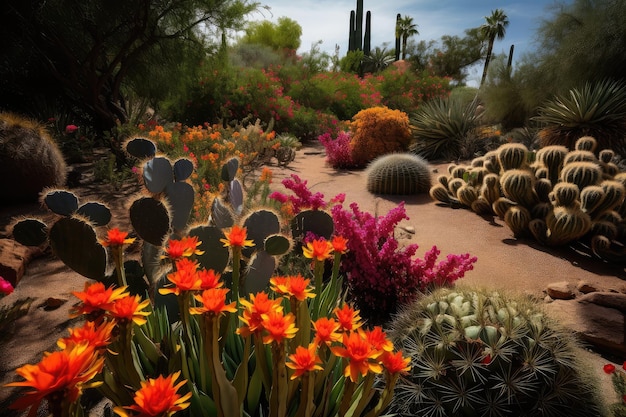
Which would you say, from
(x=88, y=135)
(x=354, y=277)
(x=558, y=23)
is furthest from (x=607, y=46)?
(x=88, y=135)

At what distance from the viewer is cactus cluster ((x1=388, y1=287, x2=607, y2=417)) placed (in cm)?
175

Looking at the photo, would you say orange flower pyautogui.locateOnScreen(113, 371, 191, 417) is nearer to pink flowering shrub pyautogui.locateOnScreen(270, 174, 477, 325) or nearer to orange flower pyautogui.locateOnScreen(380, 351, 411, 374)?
orange flower pyautogui.locateOnScreen(380, 351, 411, 374)

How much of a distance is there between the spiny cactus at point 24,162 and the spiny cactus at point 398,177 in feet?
14.9

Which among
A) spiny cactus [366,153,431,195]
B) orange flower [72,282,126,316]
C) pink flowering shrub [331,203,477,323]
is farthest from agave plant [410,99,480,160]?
orange flower [72,282,126,316]

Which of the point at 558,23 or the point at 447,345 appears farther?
the point at 558,23

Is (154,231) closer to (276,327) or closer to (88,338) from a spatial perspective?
(88,338)

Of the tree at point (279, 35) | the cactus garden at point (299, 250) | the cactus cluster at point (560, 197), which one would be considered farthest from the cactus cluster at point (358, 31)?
the cactus cluster at point (560, 197)

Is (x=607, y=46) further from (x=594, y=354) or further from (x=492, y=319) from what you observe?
(x=492, y=319)

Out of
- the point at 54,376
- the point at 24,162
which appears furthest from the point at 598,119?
the point at 24,162

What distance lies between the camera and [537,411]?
5.80 ft

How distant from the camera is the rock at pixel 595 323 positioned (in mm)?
2619

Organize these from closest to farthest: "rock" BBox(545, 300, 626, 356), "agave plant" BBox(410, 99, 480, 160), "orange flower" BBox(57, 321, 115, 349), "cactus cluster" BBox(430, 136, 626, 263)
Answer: "orange flower" BBox(57, 321, 115, 349) < "rock" BBox(545, 300, 626, 356) < "cactus cluster" BBox(430, 136, 626, 263) < "agave plant" BBox(410, 99, 480, 160)

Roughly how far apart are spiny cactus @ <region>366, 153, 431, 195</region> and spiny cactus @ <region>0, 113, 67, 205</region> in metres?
4.54

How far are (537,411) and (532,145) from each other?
7.95 meters
